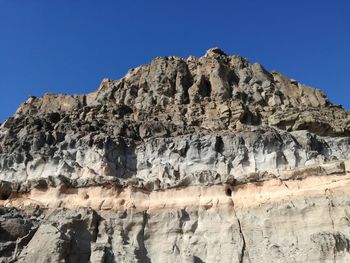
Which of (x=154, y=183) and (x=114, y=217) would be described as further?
(x=154, y=183)

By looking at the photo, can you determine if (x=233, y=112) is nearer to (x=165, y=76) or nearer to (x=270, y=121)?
(x=270, y=121)

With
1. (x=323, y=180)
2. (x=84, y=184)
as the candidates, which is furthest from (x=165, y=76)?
(x=323, y=180)

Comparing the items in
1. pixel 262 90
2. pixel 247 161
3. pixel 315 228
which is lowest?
pixel 315 228

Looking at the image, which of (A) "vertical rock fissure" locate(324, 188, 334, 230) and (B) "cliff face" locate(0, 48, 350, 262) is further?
(A) "vertical rock fissure" locate(324, 188, 334, 230)

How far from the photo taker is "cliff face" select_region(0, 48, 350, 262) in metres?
25.4

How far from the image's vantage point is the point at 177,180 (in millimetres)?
29594

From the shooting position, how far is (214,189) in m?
28.9

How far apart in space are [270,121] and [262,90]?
18.1 feet

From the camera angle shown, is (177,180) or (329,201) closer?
(329,201)

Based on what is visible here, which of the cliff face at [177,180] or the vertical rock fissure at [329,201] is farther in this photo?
the vertical rock fissure at [329,201]

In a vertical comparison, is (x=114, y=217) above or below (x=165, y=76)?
below

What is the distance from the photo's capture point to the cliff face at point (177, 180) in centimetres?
2541

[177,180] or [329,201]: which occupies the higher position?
[177,180]

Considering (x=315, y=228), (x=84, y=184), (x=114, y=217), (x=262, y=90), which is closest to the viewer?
(x=315, y=228)
